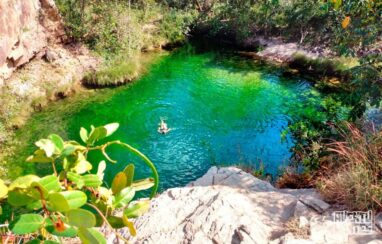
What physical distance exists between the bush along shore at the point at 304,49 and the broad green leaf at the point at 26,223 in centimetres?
360

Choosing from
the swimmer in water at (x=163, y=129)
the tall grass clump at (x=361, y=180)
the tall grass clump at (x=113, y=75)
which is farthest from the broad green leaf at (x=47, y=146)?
the tall grass clump at (x=113, y=75)

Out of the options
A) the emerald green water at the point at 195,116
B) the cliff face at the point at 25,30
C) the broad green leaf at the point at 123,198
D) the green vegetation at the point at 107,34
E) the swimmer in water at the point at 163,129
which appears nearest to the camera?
the broad green leaf at the point at 123,198

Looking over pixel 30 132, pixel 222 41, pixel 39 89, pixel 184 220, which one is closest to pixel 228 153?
pixel 184 220

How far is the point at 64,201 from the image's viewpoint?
553 millimetres

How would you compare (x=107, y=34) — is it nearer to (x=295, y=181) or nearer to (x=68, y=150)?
(x=295, y=181)

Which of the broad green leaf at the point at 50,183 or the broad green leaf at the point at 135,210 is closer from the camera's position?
the broad green leaf at the point at 50,183

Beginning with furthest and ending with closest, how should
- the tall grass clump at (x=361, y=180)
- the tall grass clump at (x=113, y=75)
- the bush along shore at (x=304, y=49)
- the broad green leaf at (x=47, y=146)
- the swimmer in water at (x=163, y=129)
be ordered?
the tall grass clump at (x=113, y=75) → the swimmer in water at (x=163, y=129) → the bush along shore at (x=304, y=49) → the tall grass clump at (x=361, y=180) → the broad green leaf at (x=47, y=146)

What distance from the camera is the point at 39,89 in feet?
34.9

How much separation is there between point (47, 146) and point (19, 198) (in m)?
0.13

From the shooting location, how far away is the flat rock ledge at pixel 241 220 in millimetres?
3340

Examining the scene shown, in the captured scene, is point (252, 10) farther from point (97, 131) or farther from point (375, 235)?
point (97, 131)

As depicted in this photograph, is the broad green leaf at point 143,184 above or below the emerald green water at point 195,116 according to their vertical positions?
above

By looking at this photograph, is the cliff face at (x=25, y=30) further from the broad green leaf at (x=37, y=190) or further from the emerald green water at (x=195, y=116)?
the broad green leaf at (x=37, y=190)

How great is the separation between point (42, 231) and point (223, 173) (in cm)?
533
